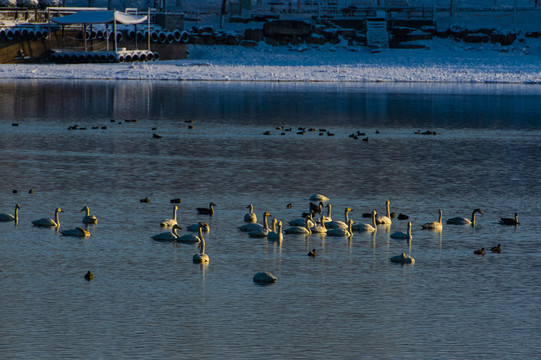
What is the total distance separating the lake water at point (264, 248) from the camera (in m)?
12.4

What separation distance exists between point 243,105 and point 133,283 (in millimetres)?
36175

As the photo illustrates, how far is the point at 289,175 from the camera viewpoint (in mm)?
26453

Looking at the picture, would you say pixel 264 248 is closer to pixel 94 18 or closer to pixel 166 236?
pixel 166 236

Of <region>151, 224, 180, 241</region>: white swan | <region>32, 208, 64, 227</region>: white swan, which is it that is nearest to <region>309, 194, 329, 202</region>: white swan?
<region>151, 224, 180, 241</region>: white swan

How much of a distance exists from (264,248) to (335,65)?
66073 mm

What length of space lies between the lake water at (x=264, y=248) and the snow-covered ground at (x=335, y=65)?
35177mm

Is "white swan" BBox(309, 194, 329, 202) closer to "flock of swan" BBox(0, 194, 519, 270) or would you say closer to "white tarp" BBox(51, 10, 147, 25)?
"flock of swan" BBox(0, 194, 519, 270)

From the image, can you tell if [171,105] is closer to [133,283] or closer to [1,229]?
[1,229]

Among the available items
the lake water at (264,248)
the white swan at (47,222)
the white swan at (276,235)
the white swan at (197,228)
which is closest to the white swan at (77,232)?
the lake water at (264,248)

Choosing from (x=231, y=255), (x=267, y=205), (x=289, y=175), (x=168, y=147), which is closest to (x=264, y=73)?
(x=168, y=147)

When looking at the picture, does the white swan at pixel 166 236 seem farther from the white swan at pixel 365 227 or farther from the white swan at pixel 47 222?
→ the white swan at pixel 365 227

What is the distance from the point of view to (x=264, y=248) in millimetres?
17469

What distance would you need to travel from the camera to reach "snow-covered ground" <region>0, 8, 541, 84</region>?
75.4 m

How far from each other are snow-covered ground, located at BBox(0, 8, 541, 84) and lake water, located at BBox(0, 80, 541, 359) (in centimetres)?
3518
